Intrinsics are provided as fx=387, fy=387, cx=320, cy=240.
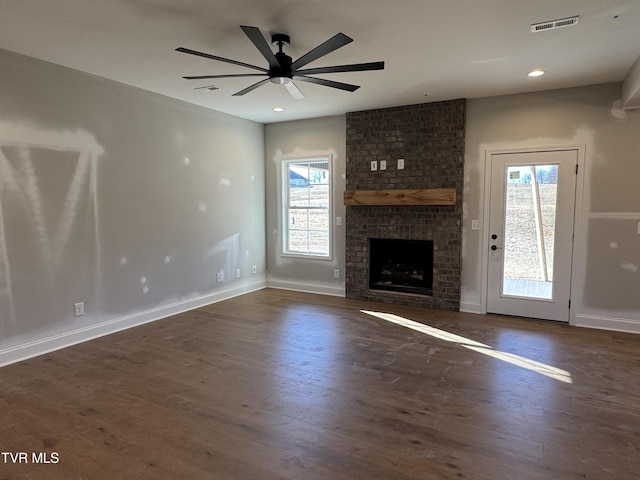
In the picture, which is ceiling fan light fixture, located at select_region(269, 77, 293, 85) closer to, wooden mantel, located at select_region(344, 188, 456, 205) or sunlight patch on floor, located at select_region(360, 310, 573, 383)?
wooden mantel, located at select_region(344, 188, 456, 205)

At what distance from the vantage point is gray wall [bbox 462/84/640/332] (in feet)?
13.6

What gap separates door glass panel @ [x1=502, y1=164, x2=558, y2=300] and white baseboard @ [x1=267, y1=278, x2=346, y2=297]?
235 centimetres

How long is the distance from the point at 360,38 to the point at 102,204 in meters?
3.03

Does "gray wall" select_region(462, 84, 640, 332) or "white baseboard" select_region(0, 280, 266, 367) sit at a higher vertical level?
"gray wall" select_region(462, 84, 640, 332)

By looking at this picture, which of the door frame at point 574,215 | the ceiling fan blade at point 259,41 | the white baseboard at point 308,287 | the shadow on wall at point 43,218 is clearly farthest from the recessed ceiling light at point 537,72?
the shadow on wall at point 43,218

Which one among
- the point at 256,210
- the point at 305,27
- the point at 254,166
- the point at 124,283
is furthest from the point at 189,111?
the point at 305,27

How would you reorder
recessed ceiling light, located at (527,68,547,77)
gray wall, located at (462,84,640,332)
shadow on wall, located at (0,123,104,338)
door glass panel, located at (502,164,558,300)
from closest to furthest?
shadow on wall, located at (0,123,104,338)
recessed ceiling light, located at (527,68,547,77)
gray wall, located at (462,84,640,332)
door glass panel, located at (502,164,558,300)

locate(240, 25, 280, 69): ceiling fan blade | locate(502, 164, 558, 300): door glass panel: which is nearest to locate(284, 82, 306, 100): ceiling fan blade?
locate(240, 25, 280, 69): ceiling fan blade

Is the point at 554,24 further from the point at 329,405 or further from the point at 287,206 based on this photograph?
the point at 287,206

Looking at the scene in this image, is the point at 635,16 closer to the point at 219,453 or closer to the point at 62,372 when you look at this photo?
the point at 219,453

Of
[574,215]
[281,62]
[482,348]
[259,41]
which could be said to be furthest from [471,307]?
[259,41]

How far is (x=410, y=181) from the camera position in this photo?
17.1ft

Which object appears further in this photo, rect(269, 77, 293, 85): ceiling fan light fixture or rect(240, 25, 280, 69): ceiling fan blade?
rect(269, 77, 293, 85): ceiling fan light fixture

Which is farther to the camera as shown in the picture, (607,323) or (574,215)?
(574,215)
